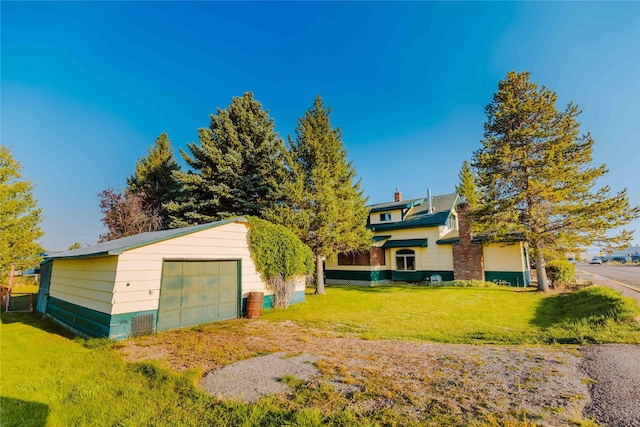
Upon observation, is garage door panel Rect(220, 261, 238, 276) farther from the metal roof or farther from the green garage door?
the metal roof

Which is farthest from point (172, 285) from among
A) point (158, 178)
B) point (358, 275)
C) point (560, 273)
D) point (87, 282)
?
point (158, 178)

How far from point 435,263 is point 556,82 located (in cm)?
1288

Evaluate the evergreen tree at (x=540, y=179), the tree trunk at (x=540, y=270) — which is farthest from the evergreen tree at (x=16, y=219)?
the tree trunk at (x=540, y=270)

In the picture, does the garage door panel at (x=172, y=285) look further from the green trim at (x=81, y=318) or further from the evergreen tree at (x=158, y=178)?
the evergreen tree at (x=158, y=178)

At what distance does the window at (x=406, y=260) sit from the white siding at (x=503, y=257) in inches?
188

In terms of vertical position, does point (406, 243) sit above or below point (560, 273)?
above

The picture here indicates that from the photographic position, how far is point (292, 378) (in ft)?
13.9

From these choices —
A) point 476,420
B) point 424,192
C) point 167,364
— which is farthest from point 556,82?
point 167,364

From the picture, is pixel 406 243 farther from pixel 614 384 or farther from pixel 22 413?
pixel 22 413

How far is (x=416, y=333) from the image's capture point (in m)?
7.41

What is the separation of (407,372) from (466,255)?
1671 cm

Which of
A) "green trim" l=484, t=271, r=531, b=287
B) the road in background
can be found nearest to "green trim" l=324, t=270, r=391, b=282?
"green trim" l=484, t=271, r=531, b=287

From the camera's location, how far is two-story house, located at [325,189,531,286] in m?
18.0

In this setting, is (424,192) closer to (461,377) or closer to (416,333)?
(416,333)
